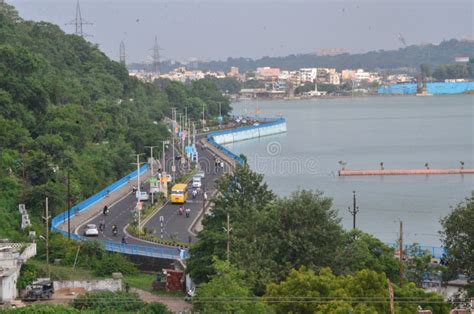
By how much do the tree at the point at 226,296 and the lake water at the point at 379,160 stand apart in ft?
19.2

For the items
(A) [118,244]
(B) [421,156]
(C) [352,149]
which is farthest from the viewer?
(C) [352,149]

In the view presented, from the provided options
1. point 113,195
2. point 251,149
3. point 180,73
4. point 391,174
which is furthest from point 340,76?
point 113,195

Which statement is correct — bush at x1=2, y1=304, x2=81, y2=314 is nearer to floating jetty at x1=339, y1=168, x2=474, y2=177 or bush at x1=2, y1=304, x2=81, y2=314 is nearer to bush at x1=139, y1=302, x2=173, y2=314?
bush at x1=139, y1=302, x2=173, y2=314

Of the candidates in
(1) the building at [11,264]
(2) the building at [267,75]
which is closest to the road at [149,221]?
(1) the building at [11,264]

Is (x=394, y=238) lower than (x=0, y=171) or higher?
lower

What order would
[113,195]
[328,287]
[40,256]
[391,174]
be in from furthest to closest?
1. [391,174]
2. [113,195]
3. [40,256]
4. [328,287]

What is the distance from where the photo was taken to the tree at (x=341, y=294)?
6430 millimetres

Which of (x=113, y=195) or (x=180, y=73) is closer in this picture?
(x=113, y=195)

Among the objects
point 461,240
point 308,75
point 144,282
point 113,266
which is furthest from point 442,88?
point 461,240

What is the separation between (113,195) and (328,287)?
8.18m

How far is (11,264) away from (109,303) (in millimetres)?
1363

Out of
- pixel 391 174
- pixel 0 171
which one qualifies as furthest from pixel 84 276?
pixel 391 174

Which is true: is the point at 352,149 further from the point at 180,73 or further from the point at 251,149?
the point at 180,73

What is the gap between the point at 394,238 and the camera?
1273 centimetres
